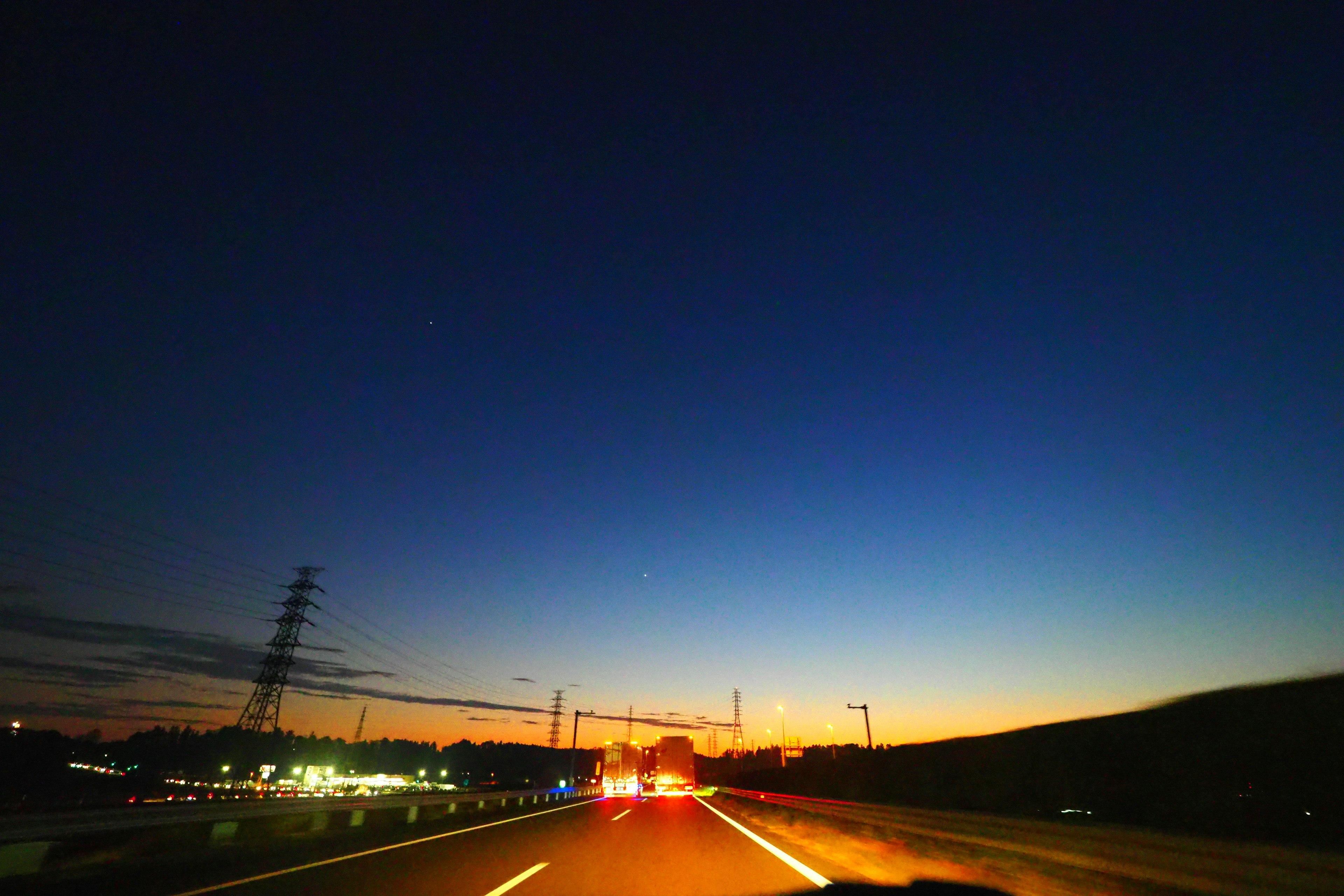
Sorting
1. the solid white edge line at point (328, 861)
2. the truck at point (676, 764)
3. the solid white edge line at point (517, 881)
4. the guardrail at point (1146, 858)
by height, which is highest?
the truck at point (676, 764)

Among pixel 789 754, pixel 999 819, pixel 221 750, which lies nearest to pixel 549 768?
pixel 789 754

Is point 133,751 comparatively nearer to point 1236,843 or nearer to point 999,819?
point 999,819

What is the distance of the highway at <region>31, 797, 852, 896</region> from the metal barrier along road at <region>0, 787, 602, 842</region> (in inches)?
159

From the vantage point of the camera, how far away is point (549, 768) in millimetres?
102000

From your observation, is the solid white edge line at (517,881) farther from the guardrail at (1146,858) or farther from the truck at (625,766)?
the truck at (625,766)

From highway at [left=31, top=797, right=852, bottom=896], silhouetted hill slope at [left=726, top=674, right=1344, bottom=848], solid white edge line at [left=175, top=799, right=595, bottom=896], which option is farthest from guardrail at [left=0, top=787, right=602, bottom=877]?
silhouetted hill slope at [left=726, top=674, right=1344, bottom=848]

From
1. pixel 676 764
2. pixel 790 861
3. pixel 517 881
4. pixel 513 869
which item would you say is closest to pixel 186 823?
pixel 513 869

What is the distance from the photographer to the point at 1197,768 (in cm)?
2342

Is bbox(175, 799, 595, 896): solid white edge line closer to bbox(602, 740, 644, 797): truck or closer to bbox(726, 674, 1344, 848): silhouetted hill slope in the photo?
bbox(726, 674, 1344, 848): silhouetted hill slope

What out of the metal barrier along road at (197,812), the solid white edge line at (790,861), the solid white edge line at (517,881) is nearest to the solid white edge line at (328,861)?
the solid white edge line at (517,881)

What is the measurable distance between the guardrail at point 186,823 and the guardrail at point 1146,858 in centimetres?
1462

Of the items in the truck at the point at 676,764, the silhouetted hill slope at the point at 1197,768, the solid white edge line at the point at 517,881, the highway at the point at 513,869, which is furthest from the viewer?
the truck at the point at 676,764

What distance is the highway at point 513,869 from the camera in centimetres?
771

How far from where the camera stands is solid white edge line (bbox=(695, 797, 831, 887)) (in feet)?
26.1
